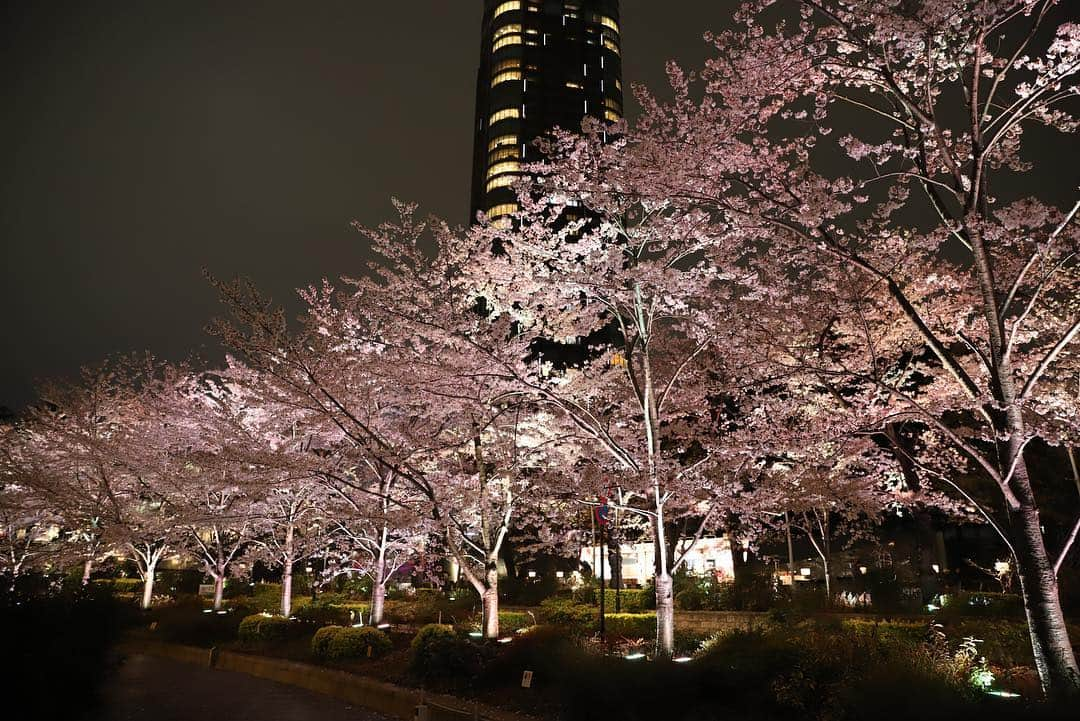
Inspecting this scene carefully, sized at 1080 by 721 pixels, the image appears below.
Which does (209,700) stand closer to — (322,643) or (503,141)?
(322,643)

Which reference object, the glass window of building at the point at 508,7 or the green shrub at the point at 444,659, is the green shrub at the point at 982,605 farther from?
the glass window of building at the point at 508,7

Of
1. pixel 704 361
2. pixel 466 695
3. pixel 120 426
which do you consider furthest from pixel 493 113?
pixel 466 695

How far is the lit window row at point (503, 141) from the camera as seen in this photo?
8938 centimetres

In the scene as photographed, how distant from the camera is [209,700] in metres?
11.2

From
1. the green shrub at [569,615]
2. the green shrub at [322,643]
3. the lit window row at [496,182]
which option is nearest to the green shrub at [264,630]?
the green shrub at [322,643]

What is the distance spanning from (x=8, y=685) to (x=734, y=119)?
1225 cm

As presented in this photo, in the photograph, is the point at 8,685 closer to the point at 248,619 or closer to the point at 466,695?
the point at 466,695

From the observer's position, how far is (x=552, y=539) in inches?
685

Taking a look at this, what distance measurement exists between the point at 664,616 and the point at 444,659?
12.2 feet

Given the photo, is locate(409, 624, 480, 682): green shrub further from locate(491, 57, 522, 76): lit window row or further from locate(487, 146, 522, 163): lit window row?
locate(491, 57, 522, 76): lit window row

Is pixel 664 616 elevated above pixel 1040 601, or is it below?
below

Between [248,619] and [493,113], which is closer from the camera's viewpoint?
[248,619]

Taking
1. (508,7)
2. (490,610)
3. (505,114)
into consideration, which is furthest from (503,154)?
(490,610)

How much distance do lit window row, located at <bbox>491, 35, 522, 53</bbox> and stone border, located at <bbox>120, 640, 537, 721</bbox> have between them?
9589 cm
